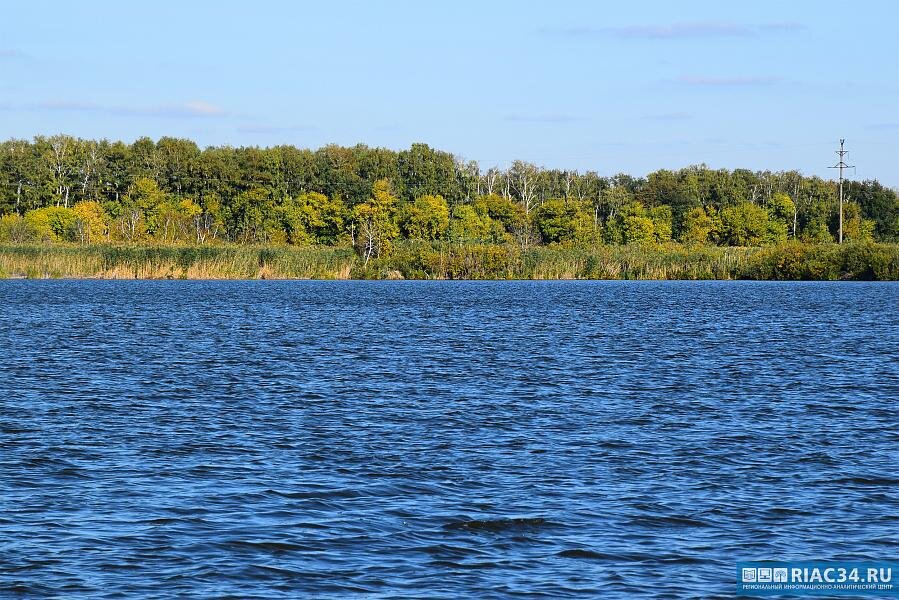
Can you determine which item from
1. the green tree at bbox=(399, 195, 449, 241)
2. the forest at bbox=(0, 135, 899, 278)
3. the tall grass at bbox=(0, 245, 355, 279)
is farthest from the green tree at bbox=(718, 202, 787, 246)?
the tall grass at bbox=(0, 245, 355, 279)

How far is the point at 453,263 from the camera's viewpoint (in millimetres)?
101938

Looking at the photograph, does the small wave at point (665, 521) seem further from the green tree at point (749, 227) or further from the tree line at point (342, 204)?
the green tree at point (749, 227)

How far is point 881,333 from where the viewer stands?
1753 inches

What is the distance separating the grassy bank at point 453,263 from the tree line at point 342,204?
11887 millimetres

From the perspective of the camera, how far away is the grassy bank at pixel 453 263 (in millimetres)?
90438

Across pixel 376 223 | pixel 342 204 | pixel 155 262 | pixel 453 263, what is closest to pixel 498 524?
pixel 155 262

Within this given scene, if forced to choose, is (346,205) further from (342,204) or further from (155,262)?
(155,262)

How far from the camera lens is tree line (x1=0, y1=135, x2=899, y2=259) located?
12300cm

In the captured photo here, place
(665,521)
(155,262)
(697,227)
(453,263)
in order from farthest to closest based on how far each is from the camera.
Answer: (697,227) < (453,263) < (155,262) < (665,521)

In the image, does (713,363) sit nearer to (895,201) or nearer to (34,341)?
(34,341)

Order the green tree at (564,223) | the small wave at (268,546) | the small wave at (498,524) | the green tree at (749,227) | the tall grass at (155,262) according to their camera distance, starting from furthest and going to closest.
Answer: the green tree at (749,227), the green tree at (564,223), the tall grass at (155,262), the small wave at (498,524), the small wave at (268,546)

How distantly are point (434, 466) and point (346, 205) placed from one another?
378 ft

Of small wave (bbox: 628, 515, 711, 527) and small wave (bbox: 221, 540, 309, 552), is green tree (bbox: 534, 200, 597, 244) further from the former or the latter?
small wave (bbox: 221, 540, 309, 552)

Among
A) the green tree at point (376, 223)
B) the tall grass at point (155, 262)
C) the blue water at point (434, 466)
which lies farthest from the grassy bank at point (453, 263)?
the blue water at point (434, 466)
